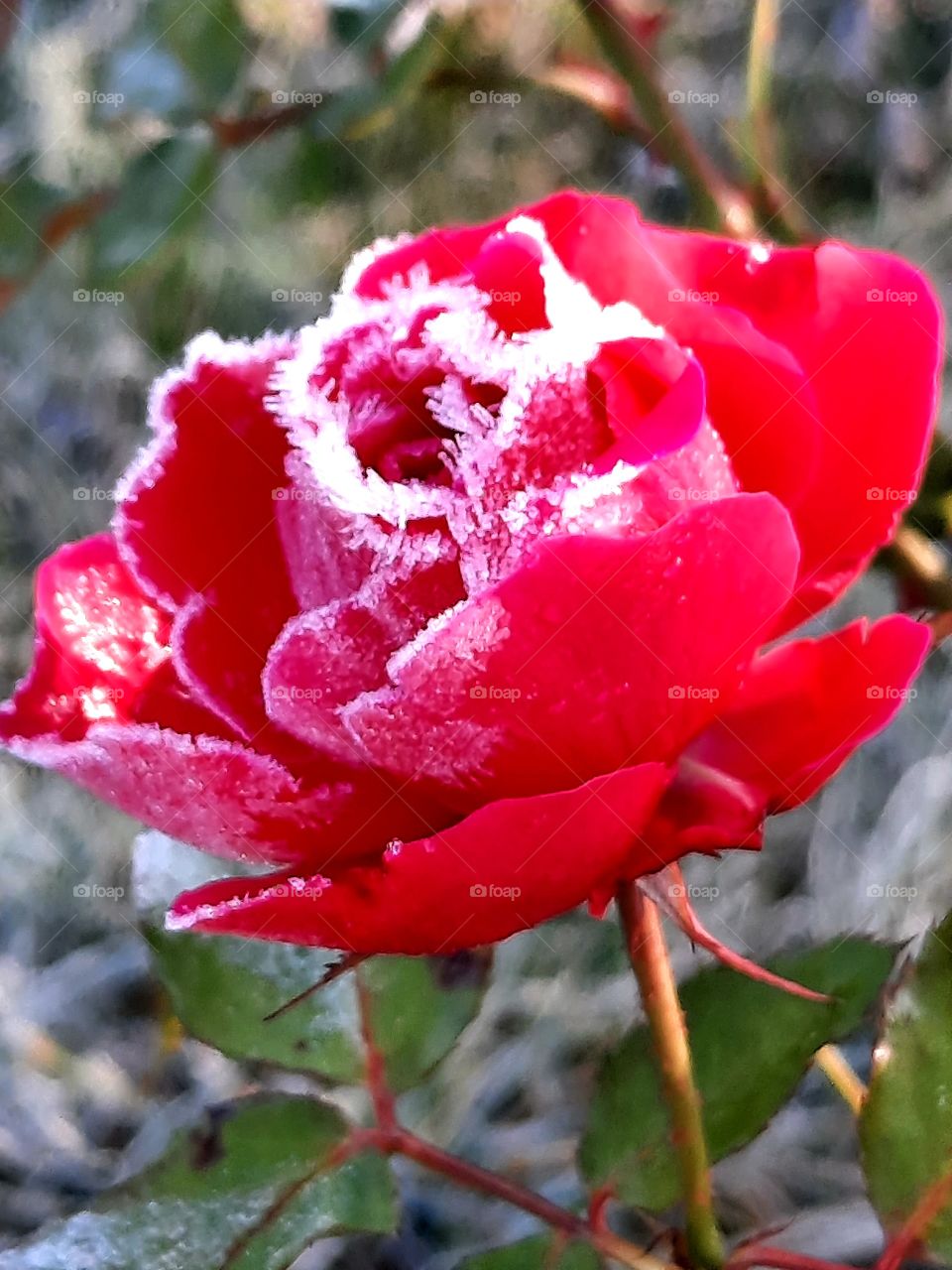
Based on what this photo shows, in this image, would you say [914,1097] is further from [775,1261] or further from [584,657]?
[584,657]

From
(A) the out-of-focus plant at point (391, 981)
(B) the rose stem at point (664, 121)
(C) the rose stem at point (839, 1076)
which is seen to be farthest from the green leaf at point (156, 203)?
(C) the rose stem at point (839, 1076)

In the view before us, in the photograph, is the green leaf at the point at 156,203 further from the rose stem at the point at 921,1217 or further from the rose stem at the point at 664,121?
the rose stem at the point at 921,1217

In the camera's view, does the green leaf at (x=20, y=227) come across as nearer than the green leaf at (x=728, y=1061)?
No

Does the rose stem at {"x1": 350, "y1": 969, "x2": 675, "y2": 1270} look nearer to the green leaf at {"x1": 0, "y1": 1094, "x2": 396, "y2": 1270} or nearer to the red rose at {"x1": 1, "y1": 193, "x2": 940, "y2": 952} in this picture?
the green leaf at {"x1": 0, "y1": 1094, "x2": 396, "y2": 1270}

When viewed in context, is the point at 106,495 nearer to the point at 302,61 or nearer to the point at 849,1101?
the point at 302,61

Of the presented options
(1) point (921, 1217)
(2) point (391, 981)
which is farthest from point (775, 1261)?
(2) point (391, 981)

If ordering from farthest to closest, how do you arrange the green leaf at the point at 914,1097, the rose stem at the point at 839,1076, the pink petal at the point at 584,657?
the rose stem at the point at 839,1076
the green leaf at the point at 914,1097
the pink petal at the point at 584,657
